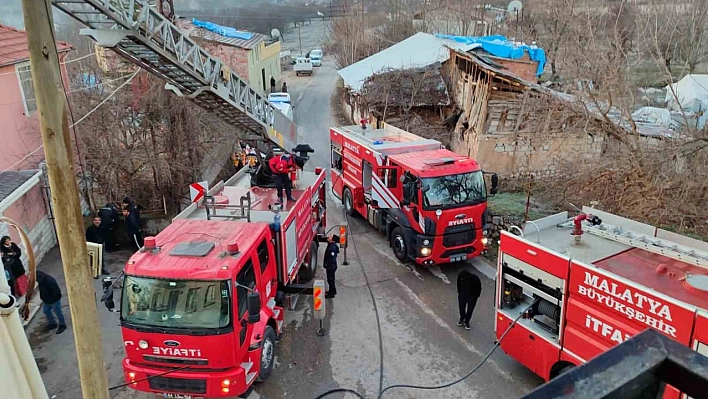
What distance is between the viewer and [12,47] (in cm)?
Result: 1244

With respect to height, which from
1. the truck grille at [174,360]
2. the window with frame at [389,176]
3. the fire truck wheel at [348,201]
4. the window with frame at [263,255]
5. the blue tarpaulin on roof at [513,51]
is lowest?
the fire truck wheel at [348,201]

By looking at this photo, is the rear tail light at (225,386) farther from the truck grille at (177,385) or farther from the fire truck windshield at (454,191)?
the fire truck windshield at (454,191)

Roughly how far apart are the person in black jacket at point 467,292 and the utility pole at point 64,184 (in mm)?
5992

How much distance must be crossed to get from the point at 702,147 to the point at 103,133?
45.4 feet

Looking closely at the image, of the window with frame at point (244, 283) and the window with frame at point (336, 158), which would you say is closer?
the window with frame at point (244, 283)

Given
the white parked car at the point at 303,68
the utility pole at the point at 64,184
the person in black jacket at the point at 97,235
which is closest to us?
the utility pole at the point at 64,184

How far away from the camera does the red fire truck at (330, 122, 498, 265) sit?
10.7 meters

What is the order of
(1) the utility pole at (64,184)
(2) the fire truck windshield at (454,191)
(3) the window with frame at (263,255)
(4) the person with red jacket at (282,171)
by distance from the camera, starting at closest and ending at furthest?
(1) the utility pole at (64,184)
(3) the window with frame at (263,255)
(4) the person with red jacket at (282,171)
(2) the fire truck windshield at (454,191)

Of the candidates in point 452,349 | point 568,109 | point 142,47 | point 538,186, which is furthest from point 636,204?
point 142,47

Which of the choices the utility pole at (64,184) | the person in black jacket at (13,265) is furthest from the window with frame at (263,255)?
the person in black jacket at (13,265)

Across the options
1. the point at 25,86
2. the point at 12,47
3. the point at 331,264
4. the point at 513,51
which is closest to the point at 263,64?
the point at 513,51

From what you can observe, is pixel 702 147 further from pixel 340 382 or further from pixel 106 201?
pixel 106 201

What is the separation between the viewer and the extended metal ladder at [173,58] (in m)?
7.34

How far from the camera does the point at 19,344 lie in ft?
10.5
